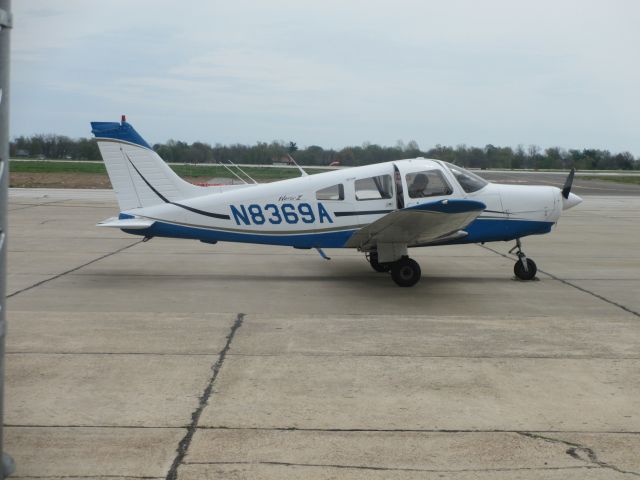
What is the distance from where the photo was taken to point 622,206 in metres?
32.7

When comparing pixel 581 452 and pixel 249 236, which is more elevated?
pixel 249 236

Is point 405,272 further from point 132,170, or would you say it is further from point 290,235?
point 132,170

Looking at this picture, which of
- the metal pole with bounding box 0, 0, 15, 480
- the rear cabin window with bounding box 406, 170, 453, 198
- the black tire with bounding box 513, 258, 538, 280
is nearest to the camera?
the metal pole with bounding box 0, 0, 15, 480

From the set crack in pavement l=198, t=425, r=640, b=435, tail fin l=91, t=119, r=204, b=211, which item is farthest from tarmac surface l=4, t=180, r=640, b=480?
tail fin l=91, t=119, r=204, b=211

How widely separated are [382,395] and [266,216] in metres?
6.11

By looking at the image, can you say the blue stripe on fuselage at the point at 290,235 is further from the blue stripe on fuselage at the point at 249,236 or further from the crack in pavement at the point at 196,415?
the crack in pavement at the point at 196,415

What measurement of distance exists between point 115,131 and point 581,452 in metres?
8.91

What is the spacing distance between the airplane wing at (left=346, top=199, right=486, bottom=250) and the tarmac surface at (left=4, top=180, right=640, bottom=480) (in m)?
0.73

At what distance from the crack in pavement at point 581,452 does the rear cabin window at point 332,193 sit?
6983 millimetres

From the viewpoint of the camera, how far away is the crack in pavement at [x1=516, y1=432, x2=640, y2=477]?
15.7 ft

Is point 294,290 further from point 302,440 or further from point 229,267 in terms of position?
point 302,440

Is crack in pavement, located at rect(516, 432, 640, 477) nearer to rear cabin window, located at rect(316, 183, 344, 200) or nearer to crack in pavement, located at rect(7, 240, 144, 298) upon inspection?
rear cabin window, located at rect(316, 183, 344, 200)

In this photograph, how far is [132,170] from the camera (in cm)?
1198

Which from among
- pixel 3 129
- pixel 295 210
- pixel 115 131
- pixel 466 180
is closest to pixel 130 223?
pixel 115 131
